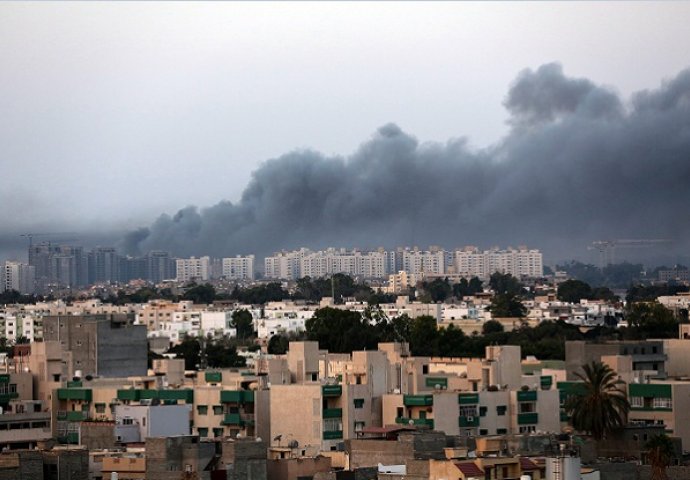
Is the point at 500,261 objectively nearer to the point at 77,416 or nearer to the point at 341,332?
the point at 341,332

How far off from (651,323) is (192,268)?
107254mm

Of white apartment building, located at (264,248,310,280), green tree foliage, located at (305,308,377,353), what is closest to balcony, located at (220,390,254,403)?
green tree foliage, located at (305,308,377,353)

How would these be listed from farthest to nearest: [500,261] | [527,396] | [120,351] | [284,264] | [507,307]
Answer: [284,264] → [500,261] → [507,307] → [120,351] → [527,396]

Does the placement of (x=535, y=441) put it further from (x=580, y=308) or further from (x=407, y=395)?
(x=580, y=308)

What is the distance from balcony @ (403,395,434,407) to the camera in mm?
33219

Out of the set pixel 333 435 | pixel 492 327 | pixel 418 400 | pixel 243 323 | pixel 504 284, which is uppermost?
pixel 504 284

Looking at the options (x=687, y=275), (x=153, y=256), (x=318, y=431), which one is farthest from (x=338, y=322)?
(x=153, y=256)

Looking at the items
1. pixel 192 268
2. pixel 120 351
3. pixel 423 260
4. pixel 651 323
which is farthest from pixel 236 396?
pixel 192 268

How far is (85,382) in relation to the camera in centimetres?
3719

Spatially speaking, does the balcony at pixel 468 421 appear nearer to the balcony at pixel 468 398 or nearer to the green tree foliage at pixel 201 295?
the balcony at pixel 468 398

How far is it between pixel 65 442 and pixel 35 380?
4.60 meters

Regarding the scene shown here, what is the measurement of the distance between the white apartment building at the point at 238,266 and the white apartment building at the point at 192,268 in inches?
70.3

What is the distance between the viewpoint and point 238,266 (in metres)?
Answer: 177

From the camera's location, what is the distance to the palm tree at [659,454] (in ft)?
83.9
